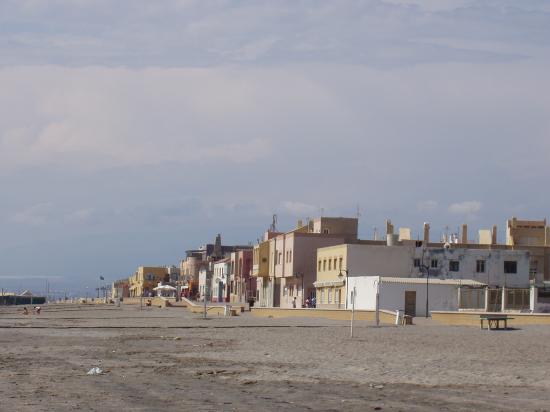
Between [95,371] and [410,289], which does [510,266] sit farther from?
[95,371]

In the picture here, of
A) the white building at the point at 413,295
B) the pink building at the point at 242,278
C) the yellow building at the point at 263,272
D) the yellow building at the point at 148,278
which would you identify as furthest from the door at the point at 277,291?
the yellow building at the point at 148,278

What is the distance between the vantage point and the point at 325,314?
179ft

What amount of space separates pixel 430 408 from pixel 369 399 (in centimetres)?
136

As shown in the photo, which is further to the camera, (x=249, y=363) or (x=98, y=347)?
(x=98, y=347)

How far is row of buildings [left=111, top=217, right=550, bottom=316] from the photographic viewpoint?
198 feet

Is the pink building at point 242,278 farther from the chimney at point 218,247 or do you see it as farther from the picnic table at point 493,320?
the picnic table at point 493,320

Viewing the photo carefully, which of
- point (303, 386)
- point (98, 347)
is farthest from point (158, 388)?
point (98, 347)

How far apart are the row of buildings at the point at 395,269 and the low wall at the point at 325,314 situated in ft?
8.04

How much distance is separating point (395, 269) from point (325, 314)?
15.7 metres

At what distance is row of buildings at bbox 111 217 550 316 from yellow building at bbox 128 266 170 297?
47.0 meters

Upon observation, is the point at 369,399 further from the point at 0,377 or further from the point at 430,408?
the point at 0,377

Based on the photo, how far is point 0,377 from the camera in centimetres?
1883

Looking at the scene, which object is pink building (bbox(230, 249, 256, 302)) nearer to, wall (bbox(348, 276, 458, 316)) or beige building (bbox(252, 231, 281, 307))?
beige building (bbox(252, 231, 281, 307))

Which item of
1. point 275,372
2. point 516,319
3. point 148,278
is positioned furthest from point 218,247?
point 275,372
